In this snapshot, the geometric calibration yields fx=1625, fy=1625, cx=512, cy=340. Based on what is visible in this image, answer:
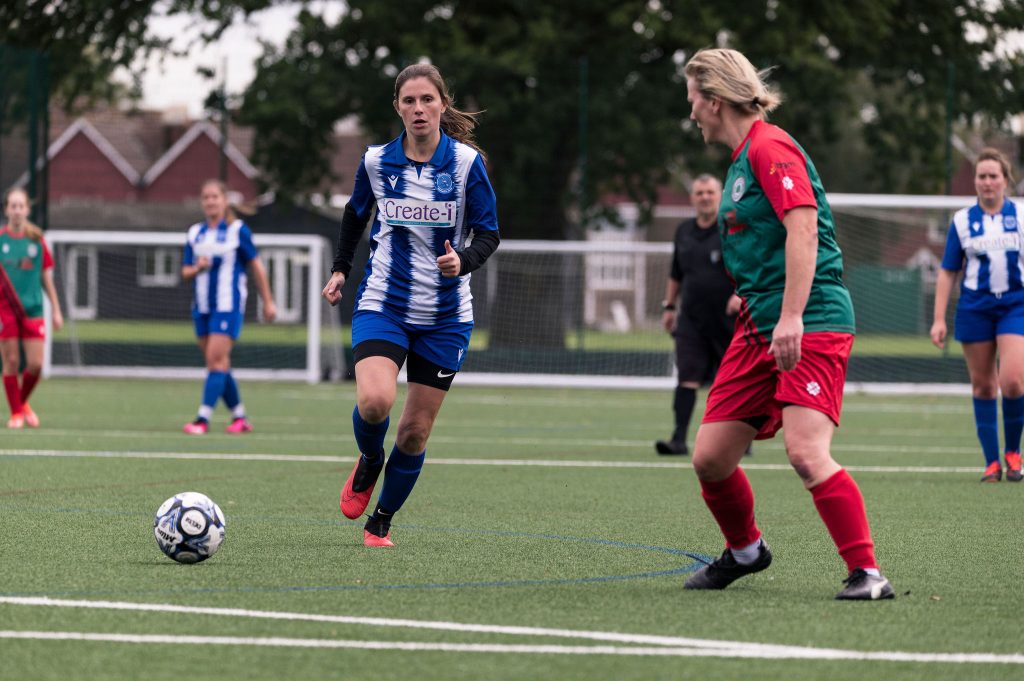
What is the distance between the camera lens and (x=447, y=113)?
23.5 feet

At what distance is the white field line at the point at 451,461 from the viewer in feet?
36.8

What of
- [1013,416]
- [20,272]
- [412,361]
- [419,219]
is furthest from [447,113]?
[20,272]

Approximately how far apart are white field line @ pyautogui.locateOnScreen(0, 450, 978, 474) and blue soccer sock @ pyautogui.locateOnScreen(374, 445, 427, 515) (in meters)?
4.10

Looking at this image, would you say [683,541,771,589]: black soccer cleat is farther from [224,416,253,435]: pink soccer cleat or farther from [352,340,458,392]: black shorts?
[224,416,253,435]: pink soccer cleat

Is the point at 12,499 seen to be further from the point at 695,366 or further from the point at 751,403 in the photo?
the point at 695,366

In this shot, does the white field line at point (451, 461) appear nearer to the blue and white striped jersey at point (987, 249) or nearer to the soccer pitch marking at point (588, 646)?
the blue and white striped jersey at point (987, 249)

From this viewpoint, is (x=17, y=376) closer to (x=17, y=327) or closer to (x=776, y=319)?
(x=17, y=327)

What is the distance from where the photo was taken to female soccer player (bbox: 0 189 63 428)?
1367 cm

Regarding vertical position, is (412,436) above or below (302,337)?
above

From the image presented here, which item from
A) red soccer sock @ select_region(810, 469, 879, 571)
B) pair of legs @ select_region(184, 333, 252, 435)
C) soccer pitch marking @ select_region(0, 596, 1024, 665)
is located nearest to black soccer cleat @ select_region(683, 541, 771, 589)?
red soccer sock @ select_region(810, 469, 879, 571)

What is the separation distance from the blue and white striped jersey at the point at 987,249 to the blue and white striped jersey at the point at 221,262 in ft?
19.3

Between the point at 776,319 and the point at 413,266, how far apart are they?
1.91 meters

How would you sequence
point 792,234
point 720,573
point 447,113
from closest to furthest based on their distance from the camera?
point 792,234 < point 720,573 < point 447,113

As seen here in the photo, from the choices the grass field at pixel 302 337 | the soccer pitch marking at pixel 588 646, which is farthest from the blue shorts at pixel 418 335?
the grass field at pixel 302 337
